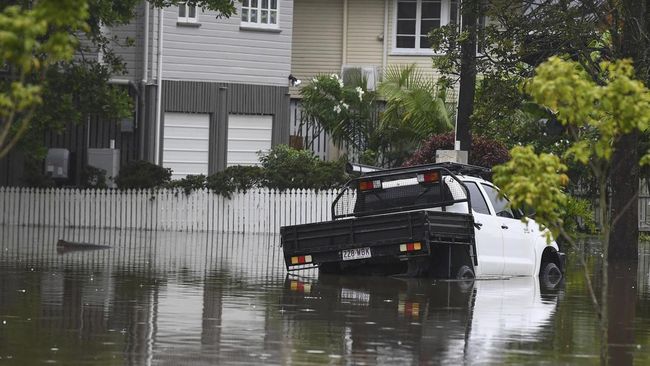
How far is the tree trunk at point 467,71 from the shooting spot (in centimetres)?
2431

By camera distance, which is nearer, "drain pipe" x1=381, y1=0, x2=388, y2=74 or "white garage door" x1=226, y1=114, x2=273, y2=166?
"white garage door" x1=226, y1=114, x2=273, y2=166

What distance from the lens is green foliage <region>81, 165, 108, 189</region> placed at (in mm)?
35500

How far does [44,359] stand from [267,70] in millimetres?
28400

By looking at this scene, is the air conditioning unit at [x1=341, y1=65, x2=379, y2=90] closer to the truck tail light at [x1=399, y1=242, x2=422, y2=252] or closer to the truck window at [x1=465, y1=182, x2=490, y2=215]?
the truck window at [x1=465, y1=182, x2=490, y2=215]

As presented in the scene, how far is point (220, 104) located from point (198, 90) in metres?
0.73

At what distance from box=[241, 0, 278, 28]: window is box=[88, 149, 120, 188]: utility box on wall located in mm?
5167

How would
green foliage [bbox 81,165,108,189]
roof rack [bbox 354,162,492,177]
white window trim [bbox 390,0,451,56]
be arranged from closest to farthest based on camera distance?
1. roof rack [bbox 354,162,492,177]
2. green foliage [bbox 81,165,108,189]
3. white window trim [bbox 390,0,451,56]

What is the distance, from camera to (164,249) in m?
26.4

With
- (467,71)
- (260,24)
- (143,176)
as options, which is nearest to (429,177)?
(467,71)

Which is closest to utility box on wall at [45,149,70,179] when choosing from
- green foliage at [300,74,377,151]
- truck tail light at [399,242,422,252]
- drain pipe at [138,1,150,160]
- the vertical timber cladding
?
drain pipe at [138,1,150,160]

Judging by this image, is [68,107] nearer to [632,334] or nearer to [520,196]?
[632,334]

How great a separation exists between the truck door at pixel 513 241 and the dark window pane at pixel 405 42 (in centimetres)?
2163

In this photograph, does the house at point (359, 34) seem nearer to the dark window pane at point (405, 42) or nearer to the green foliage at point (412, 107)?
the dark window pane at point (405, 42)

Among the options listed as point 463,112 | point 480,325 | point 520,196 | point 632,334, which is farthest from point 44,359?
point 463,112
